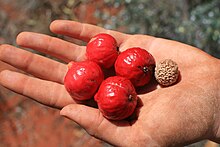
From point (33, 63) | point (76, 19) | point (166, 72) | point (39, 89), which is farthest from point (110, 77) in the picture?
point (76, 19)

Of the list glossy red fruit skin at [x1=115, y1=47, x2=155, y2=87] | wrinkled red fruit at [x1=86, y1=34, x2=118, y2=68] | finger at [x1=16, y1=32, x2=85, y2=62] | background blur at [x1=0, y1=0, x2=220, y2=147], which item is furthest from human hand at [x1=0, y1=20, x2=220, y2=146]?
background blur at [x1=0, y1=0, x2=220, y2=147]

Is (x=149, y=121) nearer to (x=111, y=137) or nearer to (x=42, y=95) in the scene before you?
(x=111, y=137)

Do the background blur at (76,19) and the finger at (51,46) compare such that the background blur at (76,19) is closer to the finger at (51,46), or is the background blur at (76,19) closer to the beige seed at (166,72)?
the finger at (51,46)

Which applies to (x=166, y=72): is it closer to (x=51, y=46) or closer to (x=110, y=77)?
(x=110, y=77)

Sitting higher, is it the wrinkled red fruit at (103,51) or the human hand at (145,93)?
the wrinkled red fruit at (103,51)

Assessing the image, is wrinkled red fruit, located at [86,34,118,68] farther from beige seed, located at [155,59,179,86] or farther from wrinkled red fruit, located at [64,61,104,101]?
beige seed, located at [155,59,179,86]

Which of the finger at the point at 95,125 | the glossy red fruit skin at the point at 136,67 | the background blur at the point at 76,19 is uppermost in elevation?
the glossy red fruit skin at the point at 136,67

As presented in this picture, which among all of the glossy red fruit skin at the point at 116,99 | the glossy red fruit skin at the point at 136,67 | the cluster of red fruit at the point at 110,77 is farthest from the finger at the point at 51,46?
the glossy red fruit skin at the point at 116,99
